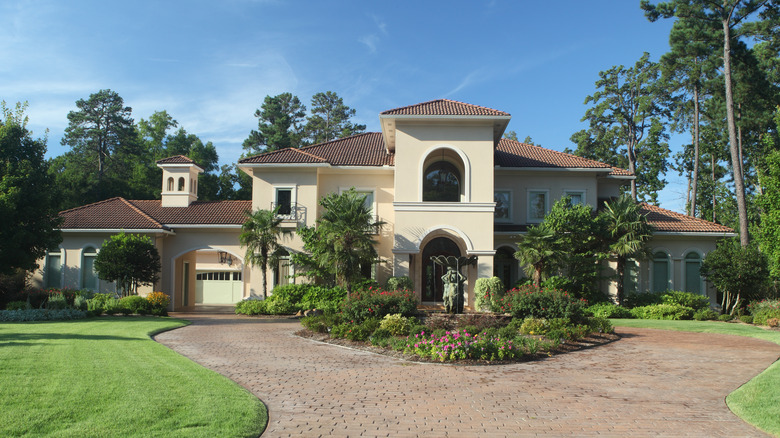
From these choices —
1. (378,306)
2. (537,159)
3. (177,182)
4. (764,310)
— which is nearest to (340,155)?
(177,182)

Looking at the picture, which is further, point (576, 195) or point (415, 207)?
point (576, 195)

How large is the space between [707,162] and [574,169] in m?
28.7

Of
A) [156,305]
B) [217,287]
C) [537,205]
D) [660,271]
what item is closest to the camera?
[156,305]

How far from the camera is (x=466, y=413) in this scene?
8.16 metres

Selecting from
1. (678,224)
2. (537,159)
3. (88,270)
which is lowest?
(88,270)

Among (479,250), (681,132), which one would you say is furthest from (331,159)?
(681,132)

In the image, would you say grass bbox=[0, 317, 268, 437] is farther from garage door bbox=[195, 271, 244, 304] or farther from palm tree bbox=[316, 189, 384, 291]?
garage door bbox=[195, 271, 244, 304]

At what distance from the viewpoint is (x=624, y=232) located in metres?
25.2

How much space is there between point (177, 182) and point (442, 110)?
15190mm

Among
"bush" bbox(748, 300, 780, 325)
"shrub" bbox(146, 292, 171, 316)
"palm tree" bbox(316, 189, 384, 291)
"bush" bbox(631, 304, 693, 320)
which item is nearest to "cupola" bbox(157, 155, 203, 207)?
"shrub" bbox(146, 292, 171, 316)

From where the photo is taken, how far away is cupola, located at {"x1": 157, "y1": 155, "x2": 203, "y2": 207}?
2977 centimetres

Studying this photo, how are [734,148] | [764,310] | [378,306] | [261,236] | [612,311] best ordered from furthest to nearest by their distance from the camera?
[734,148] < [261,236] < [612,311] < [764,310] < [378,306]

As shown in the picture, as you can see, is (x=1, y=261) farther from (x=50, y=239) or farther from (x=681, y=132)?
(x=681, y=132)

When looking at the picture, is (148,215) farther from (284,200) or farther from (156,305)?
(284,200)
